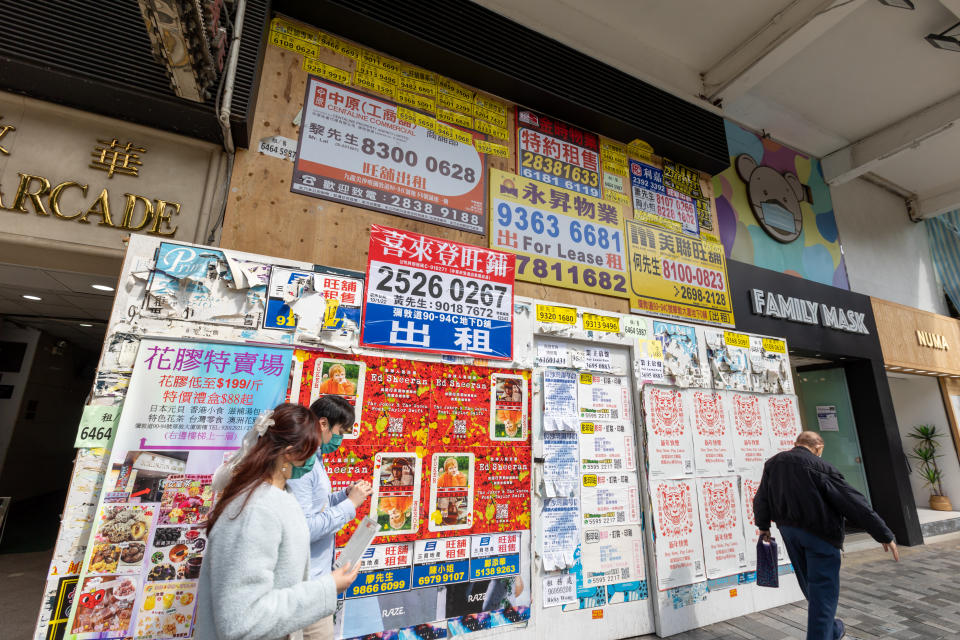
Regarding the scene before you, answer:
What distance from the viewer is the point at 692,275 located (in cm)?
443

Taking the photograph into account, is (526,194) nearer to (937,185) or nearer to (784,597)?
(784,597)

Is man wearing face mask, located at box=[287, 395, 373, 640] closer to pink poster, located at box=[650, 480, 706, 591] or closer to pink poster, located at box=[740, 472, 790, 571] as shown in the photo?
pink poster, located at box=[650, 480, 706, 591]

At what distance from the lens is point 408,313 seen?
8.79 feet

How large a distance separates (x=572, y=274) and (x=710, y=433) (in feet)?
6.06

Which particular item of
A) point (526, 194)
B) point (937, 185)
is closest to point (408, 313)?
point (526, 194)

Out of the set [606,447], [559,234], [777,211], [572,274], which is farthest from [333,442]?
[777,211]

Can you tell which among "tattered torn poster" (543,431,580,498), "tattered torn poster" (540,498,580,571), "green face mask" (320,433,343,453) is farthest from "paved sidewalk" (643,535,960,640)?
"green face mask" (320,433,343,453)

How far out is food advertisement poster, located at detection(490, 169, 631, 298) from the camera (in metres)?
3.53

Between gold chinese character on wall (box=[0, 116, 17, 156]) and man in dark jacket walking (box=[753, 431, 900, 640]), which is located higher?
gold chinese character on wall (box=[0, 116, 17, 156])

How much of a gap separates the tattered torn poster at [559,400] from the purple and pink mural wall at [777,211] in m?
3.37

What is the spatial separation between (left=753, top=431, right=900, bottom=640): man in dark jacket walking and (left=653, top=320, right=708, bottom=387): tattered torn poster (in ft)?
3.03

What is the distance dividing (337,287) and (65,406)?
924 cm

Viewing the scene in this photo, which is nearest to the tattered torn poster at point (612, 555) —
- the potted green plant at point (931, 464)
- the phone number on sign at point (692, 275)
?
the phone number on sign at point (692, 275)

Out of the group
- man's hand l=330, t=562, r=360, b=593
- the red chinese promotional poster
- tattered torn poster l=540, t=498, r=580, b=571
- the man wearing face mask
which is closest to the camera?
man's hand l=330, t=562, r=360, b=593
